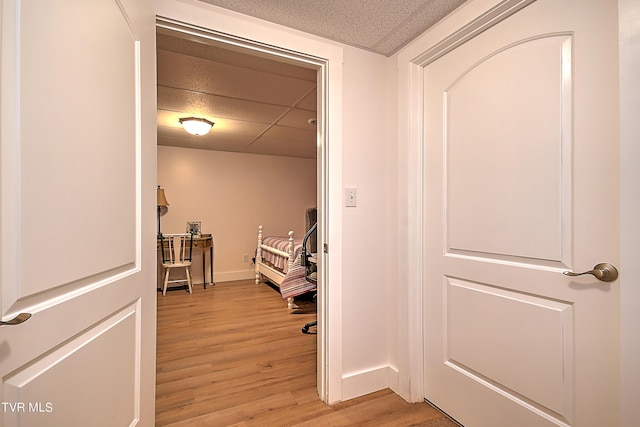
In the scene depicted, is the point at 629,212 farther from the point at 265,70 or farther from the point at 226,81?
the point at 226,81

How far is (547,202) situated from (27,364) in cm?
166

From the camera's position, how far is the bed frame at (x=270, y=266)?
3.71m

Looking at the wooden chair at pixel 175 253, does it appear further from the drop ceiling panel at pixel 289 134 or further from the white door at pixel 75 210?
the white door at pixel 75 210

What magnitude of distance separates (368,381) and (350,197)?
1150mm

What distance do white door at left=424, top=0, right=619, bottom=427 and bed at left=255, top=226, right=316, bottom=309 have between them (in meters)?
1.91

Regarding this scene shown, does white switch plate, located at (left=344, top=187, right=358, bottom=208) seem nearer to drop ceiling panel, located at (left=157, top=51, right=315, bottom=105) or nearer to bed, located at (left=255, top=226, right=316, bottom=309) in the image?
drop ceiling panel, located at (left=157, top=51, right=315, bottom=105)

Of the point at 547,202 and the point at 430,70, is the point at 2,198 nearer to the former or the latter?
the point at 547,202

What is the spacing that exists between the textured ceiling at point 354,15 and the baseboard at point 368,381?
2.02 metres

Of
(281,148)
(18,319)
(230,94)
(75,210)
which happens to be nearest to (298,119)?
(230,94)

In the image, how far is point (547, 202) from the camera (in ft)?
3.78

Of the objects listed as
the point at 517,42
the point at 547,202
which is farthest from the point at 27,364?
the point at 517,42

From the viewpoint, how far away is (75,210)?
747mm

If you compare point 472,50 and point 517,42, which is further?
point 472,50

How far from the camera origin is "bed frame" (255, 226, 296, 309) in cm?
371
